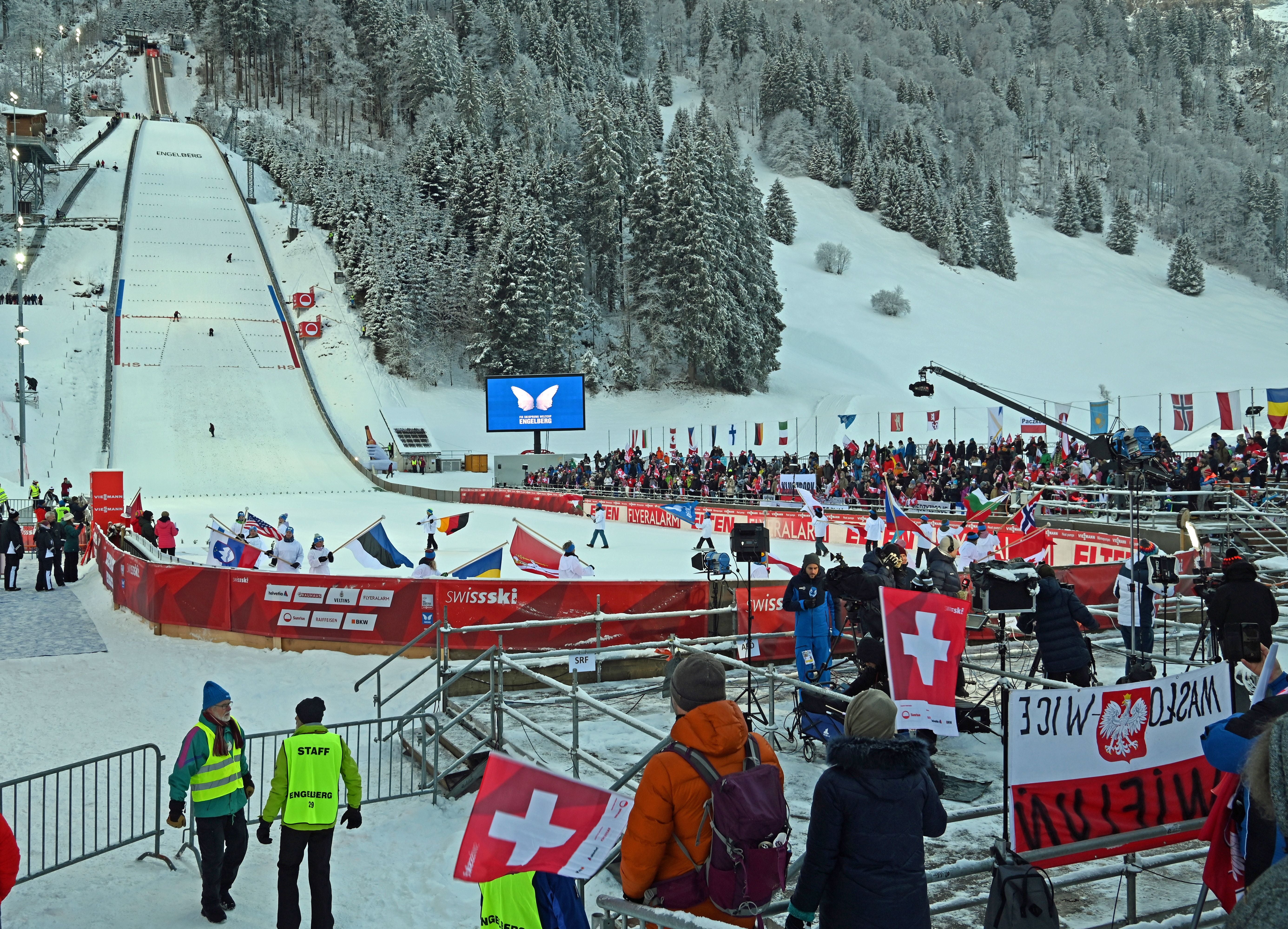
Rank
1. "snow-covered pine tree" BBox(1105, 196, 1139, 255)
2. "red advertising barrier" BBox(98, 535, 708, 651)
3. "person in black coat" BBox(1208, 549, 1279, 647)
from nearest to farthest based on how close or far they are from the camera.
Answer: "person in black coat" BBox(1208, 549, 1279, 647) → "red advertising barrier" BBox(98, 535, 708, 651) → "snow-covered pine tree" BBox(1105, 196, 1139, 255)

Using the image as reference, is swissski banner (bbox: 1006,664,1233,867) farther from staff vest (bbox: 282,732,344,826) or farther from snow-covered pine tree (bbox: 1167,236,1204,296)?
snow-covered pine tree (bbox: 1167,236,1204,296)

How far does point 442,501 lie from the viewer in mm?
41844

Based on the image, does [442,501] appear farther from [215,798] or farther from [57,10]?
[57,10]

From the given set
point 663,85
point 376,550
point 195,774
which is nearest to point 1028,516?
point 376,550

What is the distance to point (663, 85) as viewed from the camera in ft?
471

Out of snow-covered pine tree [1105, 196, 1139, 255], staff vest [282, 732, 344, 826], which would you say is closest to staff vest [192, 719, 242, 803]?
staff vest [282, 732, 344, 826]

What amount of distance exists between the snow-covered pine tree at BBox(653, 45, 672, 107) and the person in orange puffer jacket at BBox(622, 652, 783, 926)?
142 m

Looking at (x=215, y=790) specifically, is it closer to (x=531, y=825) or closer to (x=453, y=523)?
(x=531, y=825)

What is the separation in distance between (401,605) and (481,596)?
1308 mm

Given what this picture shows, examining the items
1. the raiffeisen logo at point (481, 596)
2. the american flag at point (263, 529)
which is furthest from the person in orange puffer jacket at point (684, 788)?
the american flag at point (263, 529)

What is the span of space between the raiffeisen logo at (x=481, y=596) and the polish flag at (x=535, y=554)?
4.83 ft

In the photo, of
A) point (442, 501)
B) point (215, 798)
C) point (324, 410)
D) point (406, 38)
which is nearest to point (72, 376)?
point (324, 410)

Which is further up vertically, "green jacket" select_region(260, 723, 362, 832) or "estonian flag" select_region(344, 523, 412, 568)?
"estonian flag" select_region(344, 523, 412, 568)

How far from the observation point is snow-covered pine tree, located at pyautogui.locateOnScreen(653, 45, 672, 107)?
14200cm
